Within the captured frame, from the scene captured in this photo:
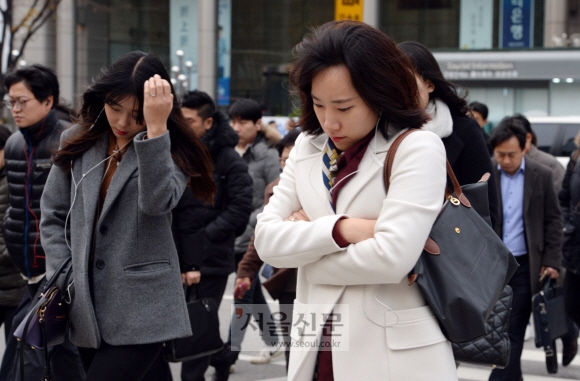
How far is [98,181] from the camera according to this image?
3.50 m

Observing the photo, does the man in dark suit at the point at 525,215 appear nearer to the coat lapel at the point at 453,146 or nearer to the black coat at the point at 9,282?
the coat lapel at the point at 453,146

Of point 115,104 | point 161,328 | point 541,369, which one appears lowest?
point 541,369

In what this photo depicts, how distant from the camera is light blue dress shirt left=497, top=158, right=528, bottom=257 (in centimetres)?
564

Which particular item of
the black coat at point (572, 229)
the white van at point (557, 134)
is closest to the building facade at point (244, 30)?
the white van at point (557, 134)

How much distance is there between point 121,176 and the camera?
11.3ft

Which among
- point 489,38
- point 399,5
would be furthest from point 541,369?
point 399,5

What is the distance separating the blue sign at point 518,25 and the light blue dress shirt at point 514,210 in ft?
87.9

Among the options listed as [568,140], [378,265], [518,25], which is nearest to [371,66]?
[378,265]

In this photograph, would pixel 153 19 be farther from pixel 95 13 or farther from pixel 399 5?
pixel 399 5

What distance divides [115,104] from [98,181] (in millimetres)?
321

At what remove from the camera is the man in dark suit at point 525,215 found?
555 cm

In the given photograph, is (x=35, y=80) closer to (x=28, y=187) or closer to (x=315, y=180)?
(x=28, y=187)

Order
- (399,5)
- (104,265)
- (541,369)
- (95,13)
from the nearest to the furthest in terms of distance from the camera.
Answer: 1. (104,265)
2. (541,369)
3. (399,5)
4. (95,13)

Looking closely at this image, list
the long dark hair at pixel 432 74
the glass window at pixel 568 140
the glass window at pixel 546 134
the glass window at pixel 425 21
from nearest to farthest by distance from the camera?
the long dark hair at pixel 432 74 → the glass window at pixel 568 140 → the glass window at pixel 546 134 → the glass window at pixel 425 21
